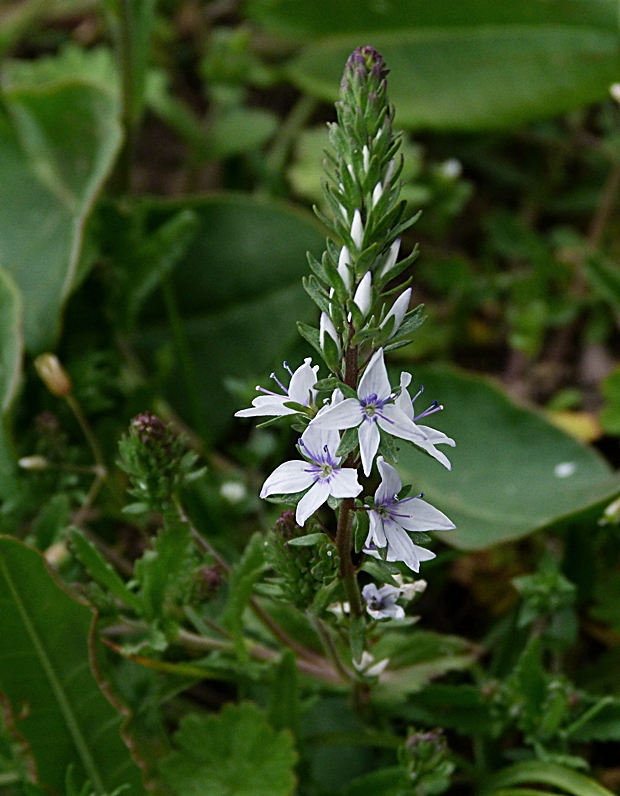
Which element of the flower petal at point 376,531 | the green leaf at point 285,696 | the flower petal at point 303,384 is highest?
the flower petal at point 303,384

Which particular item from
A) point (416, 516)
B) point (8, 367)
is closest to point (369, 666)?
point (416, 516)

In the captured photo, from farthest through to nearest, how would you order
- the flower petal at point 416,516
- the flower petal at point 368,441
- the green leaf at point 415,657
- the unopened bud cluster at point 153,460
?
the green leaf at point 415,657
the unopened bud cluster at point 153,460
the flower petal at point 416,516
the flower petal at point 368,441

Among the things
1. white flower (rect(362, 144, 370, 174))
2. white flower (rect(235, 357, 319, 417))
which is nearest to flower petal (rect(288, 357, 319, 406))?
white flower (rect(235, 357, 319, 417))

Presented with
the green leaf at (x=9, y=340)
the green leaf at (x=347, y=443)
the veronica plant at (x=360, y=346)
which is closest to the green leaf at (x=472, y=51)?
the green leaf at (x=9, y=340)

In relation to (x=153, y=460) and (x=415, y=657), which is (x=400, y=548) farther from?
(x=415, y=657)

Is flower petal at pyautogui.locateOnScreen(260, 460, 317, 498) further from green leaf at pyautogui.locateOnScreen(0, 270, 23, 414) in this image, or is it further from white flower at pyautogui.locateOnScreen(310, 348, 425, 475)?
green leaf at pyautogui.locateOnScreen(0, 270, 23, 414)

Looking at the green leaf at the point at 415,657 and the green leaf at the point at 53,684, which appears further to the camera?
the green leaf at the point at 415,657

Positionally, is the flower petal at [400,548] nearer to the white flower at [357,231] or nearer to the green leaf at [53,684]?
the white flower at [357,231]
